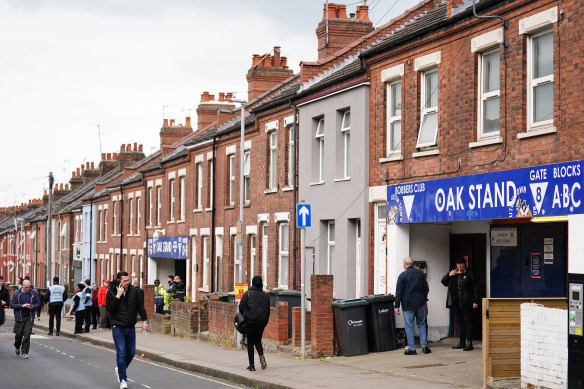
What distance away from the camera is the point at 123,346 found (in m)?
14.9

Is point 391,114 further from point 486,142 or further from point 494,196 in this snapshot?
point 494,196

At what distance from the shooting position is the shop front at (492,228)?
48.8ft

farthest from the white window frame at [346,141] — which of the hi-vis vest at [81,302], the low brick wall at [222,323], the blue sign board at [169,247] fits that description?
the blue sign board at [169,247]

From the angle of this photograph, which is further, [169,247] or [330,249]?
[169,247]

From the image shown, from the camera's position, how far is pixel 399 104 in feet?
67.6

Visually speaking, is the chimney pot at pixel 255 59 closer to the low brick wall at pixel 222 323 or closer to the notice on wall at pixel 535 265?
the low brick wall at pixel 222 323

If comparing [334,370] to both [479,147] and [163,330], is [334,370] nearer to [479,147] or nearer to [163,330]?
[479,147]

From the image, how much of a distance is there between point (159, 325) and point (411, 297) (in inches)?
547

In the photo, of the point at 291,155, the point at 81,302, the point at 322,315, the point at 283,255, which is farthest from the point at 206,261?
the point at 322,315

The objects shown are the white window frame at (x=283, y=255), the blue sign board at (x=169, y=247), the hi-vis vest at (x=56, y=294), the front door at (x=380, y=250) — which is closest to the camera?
the front door at (x=380, y=250)

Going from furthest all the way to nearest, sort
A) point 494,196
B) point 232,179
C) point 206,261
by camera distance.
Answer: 1. point 206,261
2. point 232,179
3. point 494,196

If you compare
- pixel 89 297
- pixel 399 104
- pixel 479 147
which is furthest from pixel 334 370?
pixel 89 297

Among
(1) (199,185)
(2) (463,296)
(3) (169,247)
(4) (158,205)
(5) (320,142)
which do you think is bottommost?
(2) (463,296)

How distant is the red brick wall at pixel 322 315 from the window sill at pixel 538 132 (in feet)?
16.4
